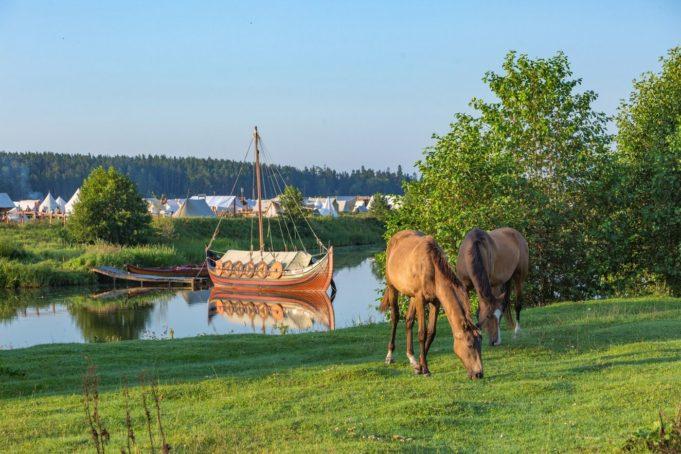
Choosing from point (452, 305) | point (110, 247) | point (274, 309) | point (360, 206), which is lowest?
point (274, 309)

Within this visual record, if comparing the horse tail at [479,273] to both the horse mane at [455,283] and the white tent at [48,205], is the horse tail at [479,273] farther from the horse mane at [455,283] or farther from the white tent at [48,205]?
the white tent at [48,205]

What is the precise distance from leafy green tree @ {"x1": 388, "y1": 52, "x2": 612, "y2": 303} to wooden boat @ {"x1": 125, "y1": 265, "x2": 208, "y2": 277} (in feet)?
94.9

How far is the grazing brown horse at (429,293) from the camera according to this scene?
9.61 m

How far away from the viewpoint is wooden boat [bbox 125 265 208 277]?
48.3 m

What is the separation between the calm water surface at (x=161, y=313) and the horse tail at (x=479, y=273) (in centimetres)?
1295

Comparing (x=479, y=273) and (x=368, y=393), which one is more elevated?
(x=479, y=273)

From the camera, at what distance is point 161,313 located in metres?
34.3

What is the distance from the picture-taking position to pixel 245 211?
91750 millimetres

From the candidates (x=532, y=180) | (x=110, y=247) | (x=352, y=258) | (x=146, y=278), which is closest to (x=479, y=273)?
(x=532, y=180)

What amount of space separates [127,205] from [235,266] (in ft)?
51.9

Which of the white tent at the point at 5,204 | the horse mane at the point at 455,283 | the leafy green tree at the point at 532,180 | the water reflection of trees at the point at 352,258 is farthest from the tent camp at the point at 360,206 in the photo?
the horse mane at the point at 455,283

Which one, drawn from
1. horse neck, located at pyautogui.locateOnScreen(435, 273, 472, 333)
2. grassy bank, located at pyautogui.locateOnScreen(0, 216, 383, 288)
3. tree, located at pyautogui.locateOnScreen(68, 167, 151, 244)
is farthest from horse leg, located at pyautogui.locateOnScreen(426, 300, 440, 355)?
tree, located at pyautogui.locateOnScreen(68, 167, 151, 244)

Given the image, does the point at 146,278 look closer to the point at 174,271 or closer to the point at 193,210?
the point at 174,271

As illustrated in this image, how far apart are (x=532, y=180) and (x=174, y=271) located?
105 ft
